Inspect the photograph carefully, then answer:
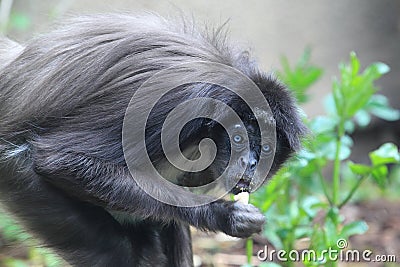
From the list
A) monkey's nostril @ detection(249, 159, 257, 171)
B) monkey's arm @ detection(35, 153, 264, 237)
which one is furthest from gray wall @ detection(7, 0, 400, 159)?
monkey's arm @ detection(35, 153, 264, 237)

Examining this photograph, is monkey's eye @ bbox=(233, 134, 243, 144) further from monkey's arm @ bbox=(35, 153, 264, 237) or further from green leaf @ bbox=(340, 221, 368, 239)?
green leaf @ bbox=(340, 221, 368, 239)

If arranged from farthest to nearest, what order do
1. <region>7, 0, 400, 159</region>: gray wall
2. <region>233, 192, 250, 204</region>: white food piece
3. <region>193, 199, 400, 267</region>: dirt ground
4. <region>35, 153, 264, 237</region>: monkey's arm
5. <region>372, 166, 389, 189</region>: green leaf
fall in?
<region>7, 0, 400, 159</region>: gray wall → <region>193, 199, 400, 267</region>: dirt ground → <region>372, 166, 389, 189</region>: green leaf → <region>233, 192, 250, 204</region>: white food piece → <region>35, 153, 264, 237</region>: monkey's arm

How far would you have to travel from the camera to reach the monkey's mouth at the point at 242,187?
3.83m

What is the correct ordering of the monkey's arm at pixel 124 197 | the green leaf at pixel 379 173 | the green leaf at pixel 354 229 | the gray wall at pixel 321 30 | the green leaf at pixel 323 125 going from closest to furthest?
the monkey's arm at pixel 124 197, the green leaf at pixel 354 229, the green leaf at pixel 379 173, the green leaf at pixel 323 125, the gray wall at pixel 321 30

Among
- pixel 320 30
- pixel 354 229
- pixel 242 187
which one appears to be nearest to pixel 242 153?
pixel 242 187

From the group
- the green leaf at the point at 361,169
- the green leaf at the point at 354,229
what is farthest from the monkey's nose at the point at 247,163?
the green leaf at the point at 361,169

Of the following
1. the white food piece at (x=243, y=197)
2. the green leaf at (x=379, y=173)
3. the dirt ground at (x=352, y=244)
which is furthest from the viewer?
the dirt ground at (x=352, y=244)

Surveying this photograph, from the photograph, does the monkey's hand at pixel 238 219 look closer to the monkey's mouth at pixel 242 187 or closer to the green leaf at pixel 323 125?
the monkey's mouth at pixel 242 187

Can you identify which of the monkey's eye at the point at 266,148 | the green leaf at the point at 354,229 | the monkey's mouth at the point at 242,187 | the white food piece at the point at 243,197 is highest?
the monkey's eye at the point at 266,148

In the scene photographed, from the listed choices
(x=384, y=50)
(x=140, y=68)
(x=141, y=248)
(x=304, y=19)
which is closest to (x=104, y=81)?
(x=140, y=68)

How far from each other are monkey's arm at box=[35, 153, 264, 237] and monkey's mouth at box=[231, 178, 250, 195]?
0.10 m

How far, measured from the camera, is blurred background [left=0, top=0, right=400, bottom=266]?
7.20 meters

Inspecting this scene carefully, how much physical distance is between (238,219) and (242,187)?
0.18 meters

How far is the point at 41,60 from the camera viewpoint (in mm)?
3934
